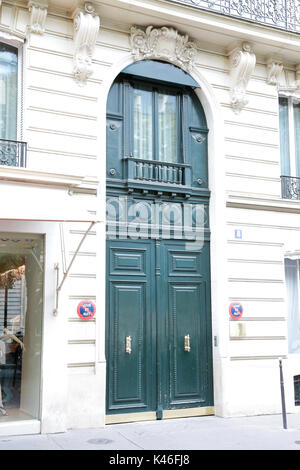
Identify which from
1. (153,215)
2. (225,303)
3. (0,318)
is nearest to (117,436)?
(0,318)

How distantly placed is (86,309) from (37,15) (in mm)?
5047

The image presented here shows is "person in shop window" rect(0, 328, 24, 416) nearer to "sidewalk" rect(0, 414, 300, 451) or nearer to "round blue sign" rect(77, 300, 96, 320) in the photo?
"sidewalk" rect(0, 414, 300, 451)

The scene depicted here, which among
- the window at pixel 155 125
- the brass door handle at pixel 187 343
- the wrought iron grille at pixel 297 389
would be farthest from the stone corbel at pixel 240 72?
the wrought iron grille at pixel 297 389

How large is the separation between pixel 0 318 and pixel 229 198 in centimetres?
482

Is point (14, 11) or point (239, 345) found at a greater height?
point (14, 11)

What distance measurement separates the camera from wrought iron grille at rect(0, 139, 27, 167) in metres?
8.72

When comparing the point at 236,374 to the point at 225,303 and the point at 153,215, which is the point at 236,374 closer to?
the point at 225,303

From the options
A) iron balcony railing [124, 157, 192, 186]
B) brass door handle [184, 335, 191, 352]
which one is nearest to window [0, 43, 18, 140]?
iron balcony railing [124, 157, 192, 186]

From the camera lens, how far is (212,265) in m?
10.4

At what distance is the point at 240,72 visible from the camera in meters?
10.7

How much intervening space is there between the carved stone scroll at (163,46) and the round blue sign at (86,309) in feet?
15.2

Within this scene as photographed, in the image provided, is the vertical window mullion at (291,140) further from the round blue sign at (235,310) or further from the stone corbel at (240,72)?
the round blue sign at (235,310)

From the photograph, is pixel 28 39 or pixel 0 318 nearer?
pixel 0 318

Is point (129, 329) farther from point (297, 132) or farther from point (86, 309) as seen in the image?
point (297, 132)
